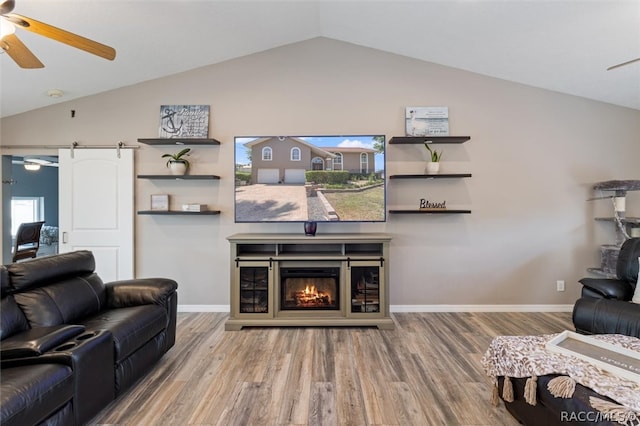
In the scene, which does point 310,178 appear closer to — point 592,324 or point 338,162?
point 338,162

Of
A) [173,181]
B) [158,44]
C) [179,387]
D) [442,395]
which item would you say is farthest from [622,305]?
[158,44]

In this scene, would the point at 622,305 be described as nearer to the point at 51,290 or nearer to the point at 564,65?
the point at 564,65

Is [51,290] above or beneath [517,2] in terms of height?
beneath

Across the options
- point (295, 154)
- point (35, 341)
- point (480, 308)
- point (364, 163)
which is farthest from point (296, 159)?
point (480, 308)

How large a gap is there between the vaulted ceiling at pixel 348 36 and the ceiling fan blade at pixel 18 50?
0.72 metres

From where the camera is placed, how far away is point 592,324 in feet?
8.18

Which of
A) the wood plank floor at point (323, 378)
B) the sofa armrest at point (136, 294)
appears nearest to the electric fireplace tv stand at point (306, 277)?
the wood plank floor at point (323, 378)

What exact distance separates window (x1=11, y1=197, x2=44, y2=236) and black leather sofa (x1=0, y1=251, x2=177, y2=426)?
8.63 metres

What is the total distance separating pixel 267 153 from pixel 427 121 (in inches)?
78.9

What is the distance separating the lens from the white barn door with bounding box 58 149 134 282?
3.83 m

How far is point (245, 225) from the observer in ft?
12.7

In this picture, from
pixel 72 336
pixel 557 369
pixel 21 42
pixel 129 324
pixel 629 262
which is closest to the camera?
pixel 557 369

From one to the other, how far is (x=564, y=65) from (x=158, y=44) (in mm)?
4345

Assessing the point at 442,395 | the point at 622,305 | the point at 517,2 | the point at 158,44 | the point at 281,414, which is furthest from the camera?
the point at 158,44
